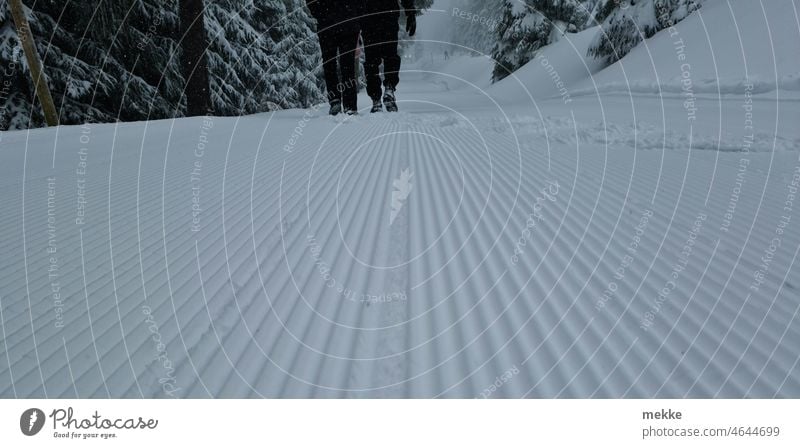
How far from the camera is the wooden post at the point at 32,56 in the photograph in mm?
6965

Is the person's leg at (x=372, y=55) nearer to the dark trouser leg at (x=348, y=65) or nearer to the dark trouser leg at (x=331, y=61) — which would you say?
the dark trouser leg at (x=348, y=65)

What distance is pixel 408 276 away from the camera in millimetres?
906

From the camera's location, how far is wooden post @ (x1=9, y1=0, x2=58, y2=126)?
6.96m

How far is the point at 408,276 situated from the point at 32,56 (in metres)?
9.08

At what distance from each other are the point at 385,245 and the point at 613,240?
1.74ft

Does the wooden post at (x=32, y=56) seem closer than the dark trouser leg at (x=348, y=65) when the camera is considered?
No

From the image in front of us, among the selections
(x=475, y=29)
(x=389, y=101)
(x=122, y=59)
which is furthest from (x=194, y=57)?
(x=475, y=29)

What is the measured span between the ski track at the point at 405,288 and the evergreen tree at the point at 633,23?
26.9ft

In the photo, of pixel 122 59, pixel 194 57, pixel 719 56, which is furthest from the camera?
pixel 122 59

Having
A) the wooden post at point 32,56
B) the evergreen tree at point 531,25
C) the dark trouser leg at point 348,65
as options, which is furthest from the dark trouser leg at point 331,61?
the evergreen tree at point 531,25

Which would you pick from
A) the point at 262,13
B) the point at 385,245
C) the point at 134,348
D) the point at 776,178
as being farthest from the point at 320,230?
the point at 262,13

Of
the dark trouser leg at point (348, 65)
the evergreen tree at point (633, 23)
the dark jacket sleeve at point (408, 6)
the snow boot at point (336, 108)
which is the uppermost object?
the evergreen tree at point (633, 23)

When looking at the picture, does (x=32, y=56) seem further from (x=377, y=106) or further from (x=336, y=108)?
(x=377, y=106)
